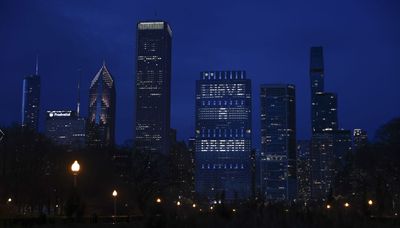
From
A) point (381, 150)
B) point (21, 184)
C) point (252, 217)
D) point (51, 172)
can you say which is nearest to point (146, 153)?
point (51, 172)

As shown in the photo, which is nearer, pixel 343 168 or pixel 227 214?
pixel 227 214

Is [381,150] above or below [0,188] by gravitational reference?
above

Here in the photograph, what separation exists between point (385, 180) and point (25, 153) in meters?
43.8

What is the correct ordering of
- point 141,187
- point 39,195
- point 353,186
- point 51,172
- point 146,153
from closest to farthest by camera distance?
1. point 39,195
2. point 51,172
3. point 141,187
4. point 146,153
5. point 353,186

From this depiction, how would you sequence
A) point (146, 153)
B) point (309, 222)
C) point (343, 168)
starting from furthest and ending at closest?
point (343, 168) → point (146, 153) → point (309, 222)

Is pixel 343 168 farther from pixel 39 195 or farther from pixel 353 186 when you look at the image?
pixel 39 195

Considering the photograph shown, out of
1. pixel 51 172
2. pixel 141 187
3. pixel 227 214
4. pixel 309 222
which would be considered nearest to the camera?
pixel 309 222

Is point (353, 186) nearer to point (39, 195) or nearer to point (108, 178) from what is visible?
point (108, 178)

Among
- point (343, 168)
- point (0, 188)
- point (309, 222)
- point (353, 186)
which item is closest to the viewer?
point (309, 222)

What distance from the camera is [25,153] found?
2832 inches

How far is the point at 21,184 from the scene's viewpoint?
2689 inches

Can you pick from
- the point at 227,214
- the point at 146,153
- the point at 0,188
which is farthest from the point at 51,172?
the point at 227,214

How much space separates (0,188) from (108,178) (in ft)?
47.5

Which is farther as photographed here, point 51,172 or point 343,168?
point 343,168
